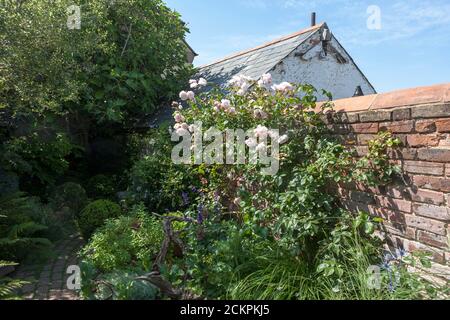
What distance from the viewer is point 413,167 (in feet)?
9.92

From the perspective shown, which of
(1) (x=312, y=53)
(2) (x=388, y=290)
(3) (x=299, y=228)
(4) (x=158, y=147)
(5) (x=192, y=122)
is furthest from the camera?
(1) (x=312, y=53)

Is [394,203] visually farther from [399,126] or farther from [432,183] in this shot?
[399,126]

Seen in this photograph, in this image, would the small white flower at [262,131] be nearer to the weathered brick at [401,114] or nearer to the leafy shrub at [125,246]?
the weathered brick at [401,114]

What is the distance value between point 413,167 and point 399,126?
389 mm

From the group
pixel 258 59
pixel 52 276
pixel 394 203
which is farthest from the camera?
pixel 258 59

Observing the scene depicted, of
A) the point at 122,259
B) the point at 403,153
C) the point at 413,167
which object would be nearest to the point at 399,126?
the point at 403,153

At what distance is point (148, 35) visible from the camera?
30.7 feet

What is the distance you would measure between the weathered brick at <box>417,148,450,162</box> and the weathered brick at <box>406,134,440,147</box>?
0.17 ft

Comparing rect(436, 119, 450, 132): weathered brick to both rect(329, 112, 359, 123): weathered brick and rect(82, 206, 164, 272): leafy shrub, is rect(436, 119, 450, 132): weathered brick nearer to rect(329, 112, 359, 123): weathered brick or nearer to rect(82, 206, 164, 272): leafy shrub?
rect(329, 112, 359, 123): weathered brick

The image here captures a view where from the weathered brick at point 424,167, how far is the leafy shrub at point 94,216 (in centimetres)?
452

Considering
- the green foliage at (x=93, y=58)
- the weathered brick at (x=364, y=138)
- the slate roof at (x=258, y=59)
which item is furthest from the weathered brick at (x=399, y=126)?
the green foliage at (x=93, y=58)
